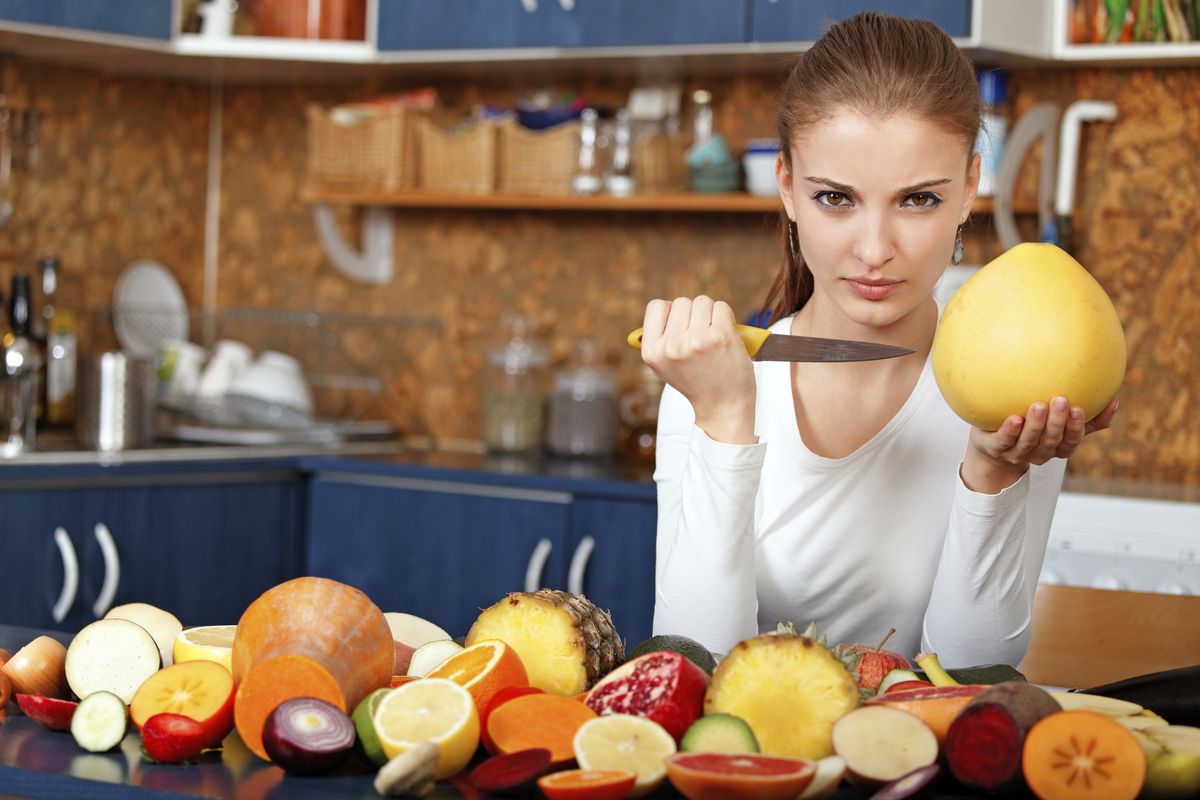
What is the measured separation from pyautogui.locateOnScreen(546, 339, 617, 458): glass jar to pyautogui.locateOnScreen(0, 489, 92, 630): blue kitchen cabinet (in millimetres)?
945

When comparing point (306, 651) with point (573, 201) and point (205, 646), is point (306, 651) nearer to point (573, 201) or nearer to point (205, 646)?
point (205, 646)

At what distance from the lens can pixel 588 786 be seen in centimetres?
74

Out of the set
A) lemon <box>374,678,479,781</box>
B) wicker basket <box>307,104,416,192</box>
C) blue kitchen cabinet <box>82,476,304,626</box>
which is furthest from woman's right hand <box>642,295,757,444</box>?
wicker basket <box>307,104,416,192</box>

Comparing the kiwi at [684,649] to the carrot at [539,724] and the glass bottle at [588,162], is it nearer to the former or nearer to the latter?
the carrot at [539,724]

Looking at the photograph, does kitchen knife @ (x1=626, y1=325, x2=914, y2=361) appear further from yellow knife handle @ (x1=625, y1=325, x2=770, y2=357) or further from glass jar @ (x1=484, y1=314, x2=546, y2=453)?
glass jar @ (x1=484, y1=314, x2=546, y2=453)

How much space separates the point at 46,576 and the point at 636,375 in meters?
1.26

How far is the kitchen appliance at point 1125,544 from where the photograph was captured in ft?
7.99

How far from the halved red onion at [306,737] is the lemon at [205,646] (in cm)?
14

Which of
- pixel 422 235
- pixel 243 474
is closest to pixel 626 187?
pixel 422 235

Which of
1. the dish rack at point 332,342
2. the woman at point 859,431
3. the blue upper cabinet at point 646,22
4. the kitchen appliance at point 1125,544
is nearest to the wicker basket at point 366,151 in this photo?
the dish rack at point 332,342

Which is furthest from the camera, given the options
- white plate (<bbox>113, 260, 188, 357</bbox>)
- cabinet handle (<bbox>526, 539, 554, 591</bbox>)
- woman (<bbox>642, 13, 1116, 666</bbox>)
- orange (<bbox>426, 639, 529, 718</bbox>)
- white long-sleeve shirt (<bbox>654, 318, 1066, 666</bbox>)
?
white plate (<bbox>113, 260, 188, 357</bbox>)

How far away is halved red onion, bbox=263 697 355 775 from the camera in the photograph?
0.78 metres

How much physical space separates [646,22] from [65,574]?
1407 millimetres

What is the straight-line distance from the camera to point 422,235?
11.3ft
